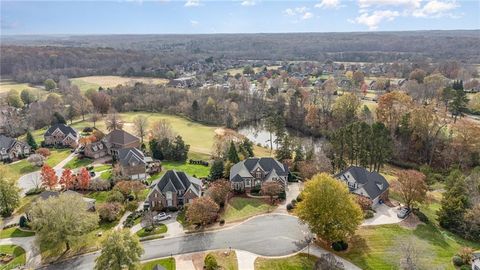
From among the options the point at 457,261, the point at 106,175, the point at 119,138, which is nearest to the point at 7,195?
the point at 106,175

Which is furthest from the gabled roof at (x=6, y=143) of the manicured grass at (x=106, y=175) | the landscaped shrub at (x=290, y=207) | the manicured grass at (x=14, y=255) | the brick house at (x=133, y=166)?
the landscaped shrub at (x=290, y=207)

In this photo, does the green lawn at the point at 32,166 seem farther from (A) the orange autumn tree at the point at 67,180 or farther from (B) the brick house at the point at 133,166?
(B) the brick house at the point at 133,166

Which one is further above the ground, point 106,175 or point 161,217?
point 106,175

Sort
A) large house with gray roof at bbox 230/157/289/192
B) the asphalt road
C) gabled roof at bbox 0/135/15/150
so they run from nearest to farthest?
the asphalt road < large house with gray roof at bbox 230/157/289/192 < gabled roof at bbox 0/135/15/150

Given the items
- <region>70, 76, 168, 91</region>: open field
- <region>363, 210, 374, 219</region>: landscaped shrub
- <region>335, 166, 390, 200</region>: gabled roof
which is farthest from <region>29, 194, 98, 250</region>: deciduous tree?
<region>70, 76, 168, 91</region>: open field

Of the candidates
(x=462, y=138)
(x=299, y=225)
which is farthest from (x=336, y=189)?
(x=462, y=138)

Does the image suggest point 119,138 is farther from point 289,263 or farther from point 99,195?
point 289,263

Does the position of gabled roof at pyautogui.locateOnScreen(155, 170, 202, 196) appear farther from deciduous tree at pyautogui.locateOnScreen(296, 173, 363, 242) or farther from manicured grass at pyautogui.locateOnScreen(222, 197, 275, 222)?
deciduous tree at pyautogui.locateOnScreen(296, 173, 363, 242)
